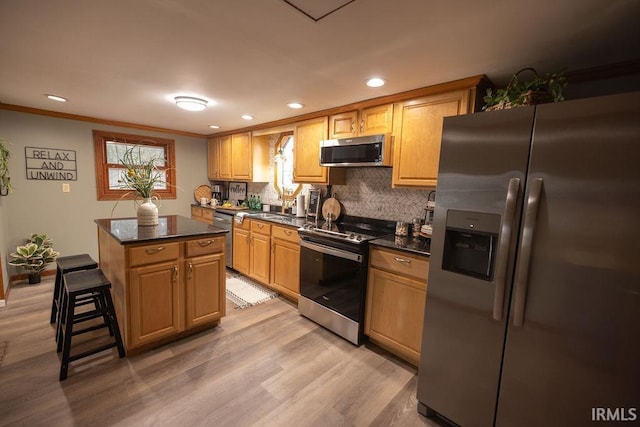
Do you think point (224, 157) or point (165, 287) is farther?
point (224, 157)

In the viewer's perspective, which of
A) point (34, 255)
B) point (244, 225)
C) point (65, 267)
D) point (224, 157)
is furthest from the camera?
point (224, 157)

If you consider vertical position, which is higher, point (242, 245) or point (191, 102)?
point (191, 102)

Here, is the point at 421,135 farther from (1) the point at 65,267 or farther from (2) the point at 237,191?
(2) the point at 237,191

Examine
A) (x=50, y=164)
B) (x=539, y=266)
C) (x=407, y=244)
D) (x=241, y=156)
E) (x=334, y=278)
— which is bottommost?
(x=334, y=278)

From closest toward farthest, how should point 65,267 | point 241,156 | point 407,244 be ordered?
point 407,244, point 65,267, point 241,156

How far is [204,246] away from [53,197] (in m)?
2.85

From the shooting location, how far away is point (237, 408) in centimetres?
172

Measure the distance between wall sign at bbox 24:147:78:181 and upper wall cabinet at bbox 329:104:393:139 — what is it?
358 cm

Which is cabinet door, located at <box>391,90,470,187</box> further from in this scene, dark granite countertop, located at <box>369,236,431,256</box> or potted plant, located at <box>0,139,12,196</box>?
potted plant, located at <box>0,139,12,196</box>

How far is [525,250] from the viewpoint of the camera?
4.22ft

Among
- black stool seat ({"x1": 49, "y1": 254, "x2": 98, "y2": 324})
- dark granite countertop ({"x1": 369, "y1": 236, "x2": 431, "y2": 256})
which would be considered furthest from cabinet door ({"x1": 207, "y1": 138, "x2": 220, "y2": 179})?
dark granite countertop ({"x1": 369, "y1": 236, "x2": 431, "y2": 256})

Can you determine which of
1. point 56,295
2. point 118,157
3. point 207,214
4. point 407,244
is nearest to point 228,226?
point 207,214

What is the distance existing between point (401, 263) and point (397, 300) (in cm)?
31

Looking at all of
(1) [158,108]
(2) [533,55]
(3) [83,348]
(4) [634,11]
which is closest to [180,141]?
(1) [158,108]
